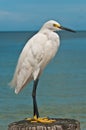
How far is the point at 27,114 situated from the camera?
16.6 m

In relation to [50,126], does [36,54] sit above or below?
above

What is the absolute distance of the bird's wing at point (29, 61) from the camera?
7.31m

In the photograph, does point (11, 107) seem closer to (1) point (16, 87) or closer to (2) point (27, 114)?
(2) point (27, 114)

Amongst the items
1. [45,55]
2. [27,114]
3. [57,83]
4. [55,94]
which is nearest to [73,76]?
[57,83]

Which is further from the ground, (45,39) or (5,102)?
(45,39)

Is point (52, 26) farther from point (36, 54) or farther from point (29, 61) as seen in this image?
point (29, 61)

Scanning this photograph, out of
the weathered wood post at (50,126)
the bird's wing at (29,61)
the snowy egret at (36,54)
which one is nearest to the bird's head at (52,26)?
the snowy egret at (36,54)

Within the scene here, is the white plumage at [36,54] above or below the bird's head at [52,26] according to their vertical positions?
below

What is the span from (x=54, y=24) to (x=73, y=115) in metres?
9.34

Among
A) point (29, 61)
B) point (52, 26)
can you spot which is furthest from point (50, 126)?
point (52, 26)

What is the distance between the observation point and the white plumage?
23.9 ft

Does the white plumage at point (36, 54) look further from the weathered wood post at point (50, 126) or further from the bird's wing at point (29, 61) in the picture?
the weathered wood post at point (50, 126)

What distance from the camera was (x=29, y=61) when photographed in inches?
292

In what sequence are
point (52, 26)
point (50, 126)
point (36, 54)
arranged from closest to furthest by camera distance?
point (50, 126)
point (52, 26)
point (36, 54)
